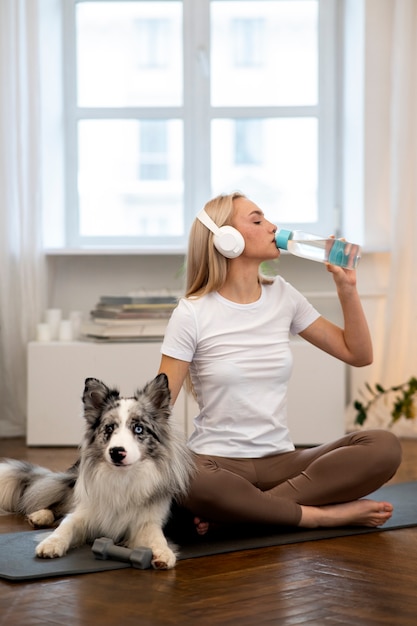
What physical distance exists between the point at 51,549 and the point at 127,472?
26 centimetres

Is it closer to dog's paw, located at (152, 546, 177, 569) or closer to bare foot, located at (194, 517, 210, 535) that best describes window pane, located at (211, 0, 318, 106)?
bare foot, located at (194, 517, 210, 535)

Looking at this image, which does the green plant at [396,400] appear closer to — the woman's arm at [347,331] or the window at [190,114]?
the window at [190,114]

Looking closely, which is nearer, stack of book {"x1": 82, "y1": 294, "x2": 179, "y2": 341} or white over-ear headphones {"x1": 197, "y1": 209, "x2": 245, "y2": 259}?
white over-ear headphones {"x1": 197, "y1": 209, "x2": 245, "y2": 259}

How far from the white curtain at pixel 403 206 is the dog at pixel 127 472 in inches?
80.5

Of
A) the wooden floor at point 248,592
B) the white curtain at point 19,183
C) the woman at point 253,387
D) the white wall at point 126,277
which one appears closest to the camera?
the wooden floor at point 248,592

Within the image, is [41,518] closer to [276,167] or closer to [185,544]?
[185,544]

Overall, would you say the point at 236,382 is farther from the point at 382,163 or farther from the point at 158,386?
the point at 382,163

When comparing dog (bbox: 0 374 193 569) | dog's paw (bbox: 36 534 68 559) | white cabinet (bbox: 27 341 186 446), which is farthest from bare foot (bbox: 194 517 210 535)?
white cabinet (bbox: 27 341 186 446)

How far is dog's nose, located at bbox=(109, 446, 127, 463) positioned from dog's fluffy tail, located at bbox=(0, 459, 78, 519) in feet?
1.58

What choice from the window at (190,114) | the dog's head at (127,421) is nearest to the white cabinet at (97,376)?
the window at (190,114)

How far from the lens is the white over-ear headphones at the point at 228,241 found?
2.61 metres

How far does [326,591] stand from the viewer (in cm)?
212

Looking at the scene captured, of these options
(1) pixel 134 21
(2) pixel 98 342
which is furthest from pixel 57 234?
(1) pixel 134 21

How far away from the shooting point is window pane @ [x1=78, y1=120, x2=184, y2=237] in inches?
188
